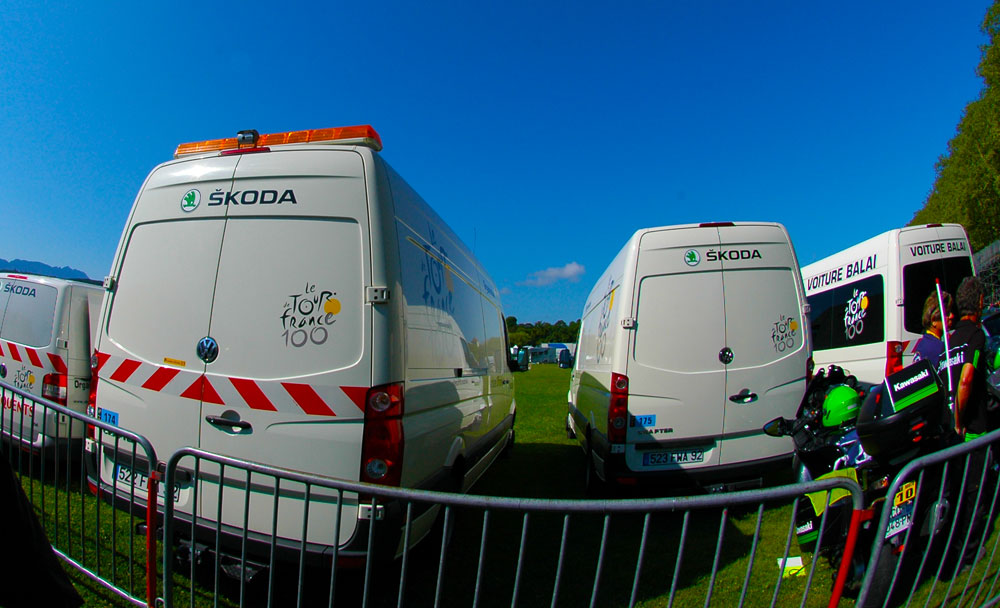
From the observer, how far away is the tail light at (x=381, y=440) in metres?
2.88

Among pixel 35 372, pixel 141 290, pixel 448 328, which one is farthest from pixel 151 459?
pixel 35 372

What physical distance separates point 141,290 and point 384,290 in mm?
1693

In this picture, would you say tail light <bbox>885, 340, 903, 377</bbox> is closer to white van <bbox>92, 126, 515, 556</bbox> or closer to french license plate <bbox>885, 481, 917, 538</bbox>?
french license plate <bbox>885, 481, 917, 538</bbox>

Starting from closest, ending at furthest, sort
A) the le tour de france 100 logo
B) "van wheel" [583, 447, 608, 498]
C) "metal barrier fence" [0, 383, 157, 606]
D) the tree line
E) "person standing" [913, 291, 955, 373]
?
"metal barrier fence" [0, 383, 157, 606], "person standing" [913, 291, 955, 373], "van wheel" [583, 447, 608, 498], the le tour de france 100 logo, the tree line

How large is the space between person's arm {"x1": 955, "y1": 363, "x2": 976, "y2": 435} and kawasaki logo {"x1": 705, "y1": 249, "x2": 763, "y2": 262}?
176 centimetres

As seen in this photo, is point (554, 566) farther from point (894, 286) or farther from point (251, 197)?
point (894, 286)

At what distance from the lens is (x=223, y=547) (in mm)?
2980

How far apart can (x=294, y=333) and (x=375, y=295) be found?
52 centimetres

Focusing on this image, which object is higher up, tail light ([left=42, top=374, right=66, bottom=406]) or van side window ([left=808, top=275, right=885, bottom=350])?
van side window ([left=808, top=275, right=885, bottom=350])

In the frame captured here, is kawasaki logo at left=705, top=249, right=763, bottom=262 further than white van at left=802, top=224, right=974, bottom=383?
No

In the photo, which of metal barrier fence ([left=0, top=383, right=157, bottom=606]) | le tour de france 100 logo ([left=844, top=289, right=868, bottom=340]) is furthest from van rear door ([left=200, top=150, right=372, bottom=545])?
le tour de france 100 logo ([left=844, top=289, right=868, bottom=340])

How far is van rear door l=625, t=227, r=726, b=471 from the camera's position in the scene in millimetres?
4910

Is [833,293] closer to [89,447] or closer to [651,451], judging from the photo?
[651,451]

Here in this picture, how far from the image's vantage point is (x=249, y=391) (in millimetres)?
3008
